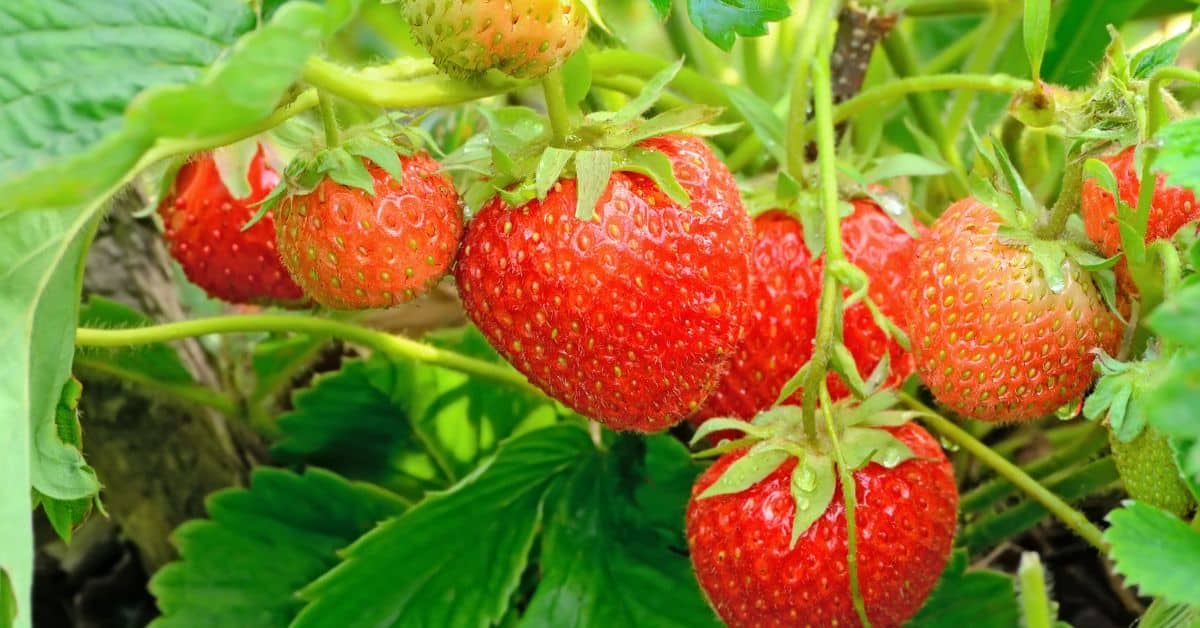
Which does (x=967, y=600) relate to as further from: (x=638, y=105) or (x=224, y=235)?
(x=224, y=235)

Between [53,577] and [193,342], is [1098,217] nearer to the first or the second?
[193,342]

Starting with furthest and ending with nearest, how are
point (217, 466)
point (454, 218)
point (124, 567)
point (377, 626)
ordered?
point (124, 567)
point (217, 466)
point (377, 626)
point (454, 218)

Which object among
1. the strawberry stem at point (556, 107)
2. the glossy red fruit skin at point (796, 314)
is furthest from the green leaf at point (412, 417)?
the strawberry stem at point (556, 107)

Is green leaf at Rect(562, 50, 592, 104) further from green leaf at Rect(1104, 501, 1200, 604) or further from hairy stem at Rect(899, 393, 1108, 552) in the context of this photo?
green leaf at Rect(1104, 501, 1200, 604)

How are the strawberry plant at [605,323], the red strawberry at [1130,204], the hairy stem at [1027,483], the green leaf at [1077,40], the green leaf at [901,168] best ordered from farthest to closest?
the green leaf at [1077,40] → the green leaf at [901,168] → the hairy stem at [1027,483] → the red strawberry at [1130,204] → the strawberry plant at [605,323]

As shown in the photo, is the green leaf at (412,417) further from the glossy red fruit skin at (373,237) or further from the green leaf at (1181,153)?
the green leaf at (1181,153)

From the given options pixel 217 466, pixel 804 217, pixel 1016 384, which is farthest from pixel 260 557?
pixel 1016 384

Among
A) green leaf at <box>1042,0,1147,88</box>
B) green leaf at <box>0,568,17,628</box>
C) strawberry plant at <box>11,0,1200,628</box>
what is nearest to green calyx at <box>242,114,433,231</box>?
strawberry plant at <box>11,0,1200,628</box>
